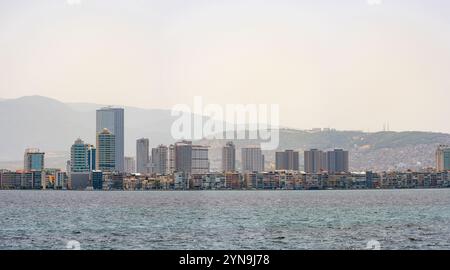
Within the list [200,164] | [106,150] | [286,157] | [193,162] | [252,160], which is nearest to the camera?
[286,157]

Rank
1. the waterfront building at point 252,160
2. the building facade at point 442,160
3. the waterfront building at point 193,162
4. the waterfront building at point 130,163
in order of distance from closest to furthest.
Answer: the waterfront building at point 252,160, the building facade at point 442,160, the waterfront building at point 130,163, the waterfront building at point 193,162

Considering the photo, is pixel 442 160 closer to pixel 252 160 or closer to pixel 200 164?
pixel 252 160

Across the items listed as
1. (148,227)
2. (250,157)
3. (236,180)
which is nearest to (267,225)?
(250,157)

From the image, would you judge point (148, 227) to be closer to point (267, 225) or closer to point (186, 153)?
point (267, 225)

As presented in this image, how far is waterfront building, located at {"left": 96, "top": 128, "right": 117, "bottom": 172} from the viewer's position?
20.4m

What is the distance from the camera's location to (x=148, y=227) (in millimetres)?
19719

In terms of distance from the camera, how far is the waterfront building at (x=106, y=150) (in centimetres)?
2044

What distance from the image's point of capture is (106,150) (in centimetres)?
2538

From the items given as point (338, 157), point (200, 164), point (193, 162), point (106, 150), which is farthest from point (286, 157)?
point (200, 164)

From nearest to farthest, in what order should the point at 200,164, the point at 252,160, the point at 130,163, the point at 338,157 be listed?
the point at 252,160, the point at 338,157, the point at 130,163, the point at 200,164

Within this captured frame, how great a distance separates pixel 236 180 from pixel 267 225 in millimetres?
8935

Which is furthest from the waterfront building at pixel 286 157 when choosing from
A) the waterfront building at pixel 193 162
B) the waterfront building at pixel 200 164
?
the waterfront building at pixel 200 164

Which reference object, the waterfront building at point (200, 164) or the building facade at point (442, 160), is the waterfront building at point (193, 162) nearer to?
the waterfront building at point (200, 164)
